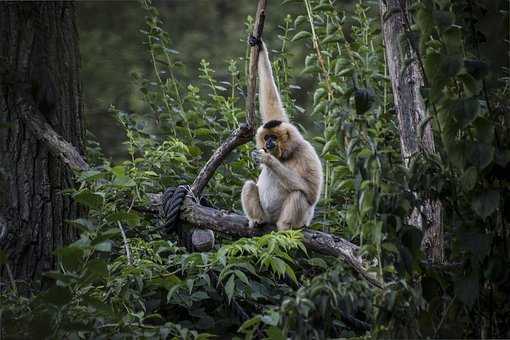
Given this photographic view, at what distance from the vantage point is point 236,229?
25.6 feet

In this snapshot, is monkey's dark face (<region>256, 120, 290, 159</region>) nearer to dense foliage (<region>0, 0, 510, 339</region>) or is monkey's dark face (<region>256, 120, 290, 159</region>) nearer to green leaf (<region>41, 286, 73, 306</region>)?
dense foliage (<region>0, 0, 510, 339</region>)

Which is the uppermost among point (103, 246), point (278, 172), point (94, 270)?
point (278, 172)

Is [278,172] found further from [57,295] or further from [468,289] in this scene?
[57,295]

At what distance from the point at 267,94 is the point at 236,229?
1809mm

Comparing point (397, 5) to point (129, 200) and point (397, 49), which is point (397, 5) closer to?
point (397, 49)

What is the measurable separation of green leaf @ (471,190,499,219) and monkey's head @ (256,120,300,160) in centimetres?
453

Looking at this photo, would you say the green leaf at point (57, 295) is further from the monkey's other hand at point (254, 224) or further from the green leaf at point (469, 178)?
the monkey's other hand at point (254, 224)

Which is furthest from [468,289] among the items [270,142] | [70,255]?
[270,142]

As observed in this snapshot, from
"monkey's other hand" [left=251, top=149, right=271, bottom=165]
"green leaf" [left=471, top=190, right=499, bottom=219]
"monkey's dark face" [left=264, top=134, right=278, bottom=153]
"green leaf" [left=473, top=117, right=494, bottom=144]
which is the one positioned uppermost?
"monkey's dark face" [left=264, top=134, right=278, bottom=153]

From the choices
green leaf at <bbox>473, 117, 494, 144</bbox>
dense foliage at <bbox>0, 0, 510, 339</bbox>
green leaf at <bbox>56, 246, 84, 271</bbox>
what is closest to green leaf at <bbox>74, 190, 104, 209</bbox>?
dense foliage at <bbox>0, 0, 510, 339</bbox>

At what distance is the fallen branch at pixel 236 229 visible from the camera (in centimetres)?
679

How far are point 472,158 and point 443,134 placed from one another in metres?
0.22

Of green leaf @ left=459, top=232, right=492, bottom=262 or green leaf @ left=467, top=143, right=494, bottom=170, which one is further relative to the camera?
green leaf @ left=459, top=232, right=492, bottom=262

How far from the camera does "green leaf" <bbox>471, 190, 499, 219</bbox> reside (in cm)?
452
